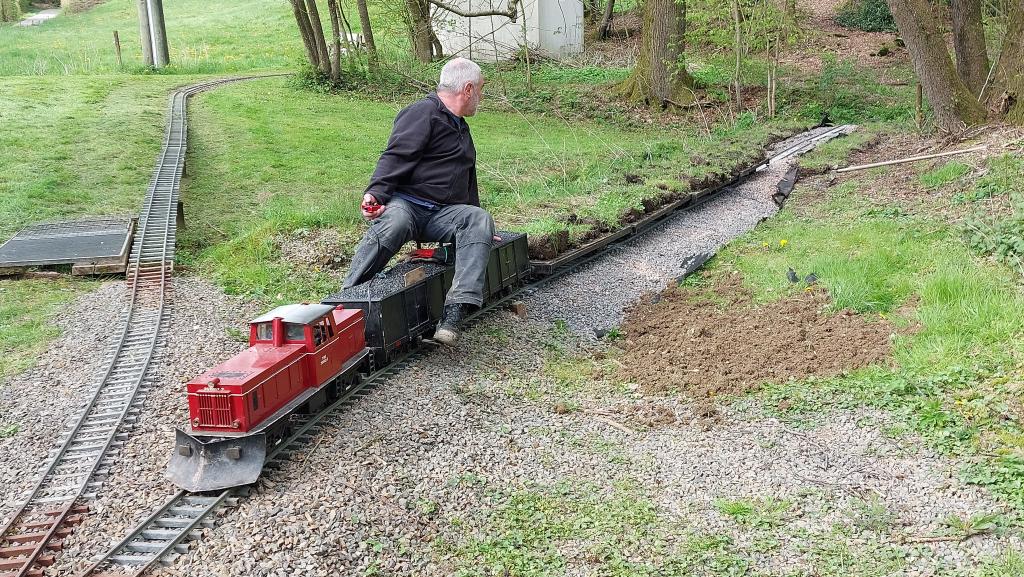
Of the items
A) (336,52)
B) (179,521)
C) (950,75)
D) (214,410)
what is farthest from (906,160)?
(336,52)

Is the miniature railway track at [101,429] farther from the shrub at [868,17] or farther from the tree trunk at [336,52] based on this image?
the shrub at [868,17]

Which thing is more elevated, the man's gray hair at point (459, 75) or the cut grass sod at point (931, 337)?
the man's gray hair at point (459, 75)

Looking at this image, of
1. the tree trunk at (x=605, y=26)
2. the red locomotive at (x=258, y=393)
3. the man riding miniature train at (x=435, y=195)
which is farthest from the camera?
the tree trunk at (x=605, y=26)

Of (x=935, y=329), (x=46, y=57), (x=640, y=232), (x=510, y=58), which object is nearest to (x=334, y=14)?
(x=510, y=58)

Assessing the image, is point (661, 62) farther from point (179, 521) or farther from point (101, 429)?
point (179, 521)

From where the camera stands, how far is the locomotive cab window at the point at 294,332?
6.45 metres

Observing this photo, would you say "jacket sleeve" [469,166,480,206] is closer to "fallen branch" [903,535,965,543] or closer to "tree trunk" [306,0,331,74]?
"fallen branch" [903,535,965,543]

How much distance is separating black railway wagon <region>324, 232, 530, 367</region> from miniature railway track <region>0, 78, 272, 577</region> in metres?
2.13

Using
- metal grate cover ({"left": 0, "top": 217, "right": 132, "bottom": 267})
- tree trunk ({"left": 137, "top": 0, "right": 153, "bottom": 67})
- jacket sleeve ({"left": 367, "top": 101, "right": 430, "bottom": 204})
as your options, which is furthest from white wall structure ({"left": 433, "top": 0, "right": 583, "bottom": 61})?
jacket sleeve ({"left": 367, "top": 101, "right": 430, "bottom": 204})

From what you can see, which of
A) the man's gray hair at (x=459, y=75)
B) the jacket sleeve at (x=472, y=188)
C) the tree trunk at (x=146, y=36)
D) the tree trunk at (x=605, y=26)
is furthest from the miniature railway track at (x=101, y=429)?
the tree trunk at (x=605, y=26)

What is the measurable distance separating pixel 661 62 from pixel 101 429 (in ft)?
79.3

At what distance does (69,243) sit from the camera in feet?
39.5

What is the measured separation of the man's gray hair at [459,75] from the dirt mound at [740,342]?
3.19 m

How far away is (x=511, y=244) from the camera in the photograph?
9.88 meters
